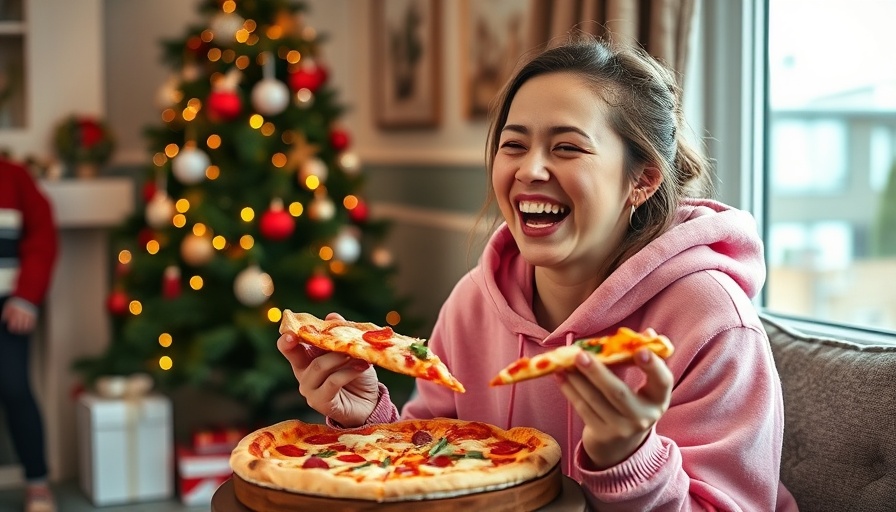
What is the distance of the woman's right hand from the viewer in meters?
1.60

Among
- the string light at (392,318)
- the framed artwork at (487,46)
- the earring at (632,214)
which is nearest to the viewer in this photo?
the earring at (632,214)

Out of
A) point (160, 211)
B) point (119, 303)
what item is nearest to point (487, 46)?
point (160, 211)

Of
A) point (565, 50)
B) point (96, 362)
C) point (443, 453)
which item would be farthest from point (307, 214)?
point (443, 453)

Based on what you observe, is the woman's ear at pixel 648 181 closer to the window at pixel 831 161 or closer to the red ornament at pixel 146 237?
the window at pixel 831 161

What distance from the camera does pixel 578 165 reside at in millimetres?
1626

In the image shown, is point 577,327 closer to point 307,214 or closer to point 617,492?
point 617,492

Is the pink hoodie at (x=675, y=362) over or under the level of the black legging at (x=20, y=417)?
over

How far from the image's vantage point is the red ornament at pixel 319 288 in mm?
3982

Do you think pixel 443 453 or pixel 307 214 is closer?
pixel 443 453

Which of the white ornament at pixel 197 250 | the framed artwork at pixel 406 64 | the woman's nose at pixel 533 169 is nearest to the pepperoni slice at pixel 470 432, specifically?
the woman's nose at pixel 533 169

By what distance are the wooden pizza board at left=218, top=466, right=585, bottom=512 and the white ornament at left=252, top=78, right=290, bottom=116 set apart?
9.15 ft

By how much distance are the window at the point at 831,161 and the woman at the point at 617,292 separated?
94 cm

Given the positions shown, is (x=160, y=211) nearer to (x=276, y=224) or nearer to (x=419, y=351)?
(x=276, y=224)

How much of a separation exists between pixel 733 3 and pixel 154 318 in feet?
7.70
